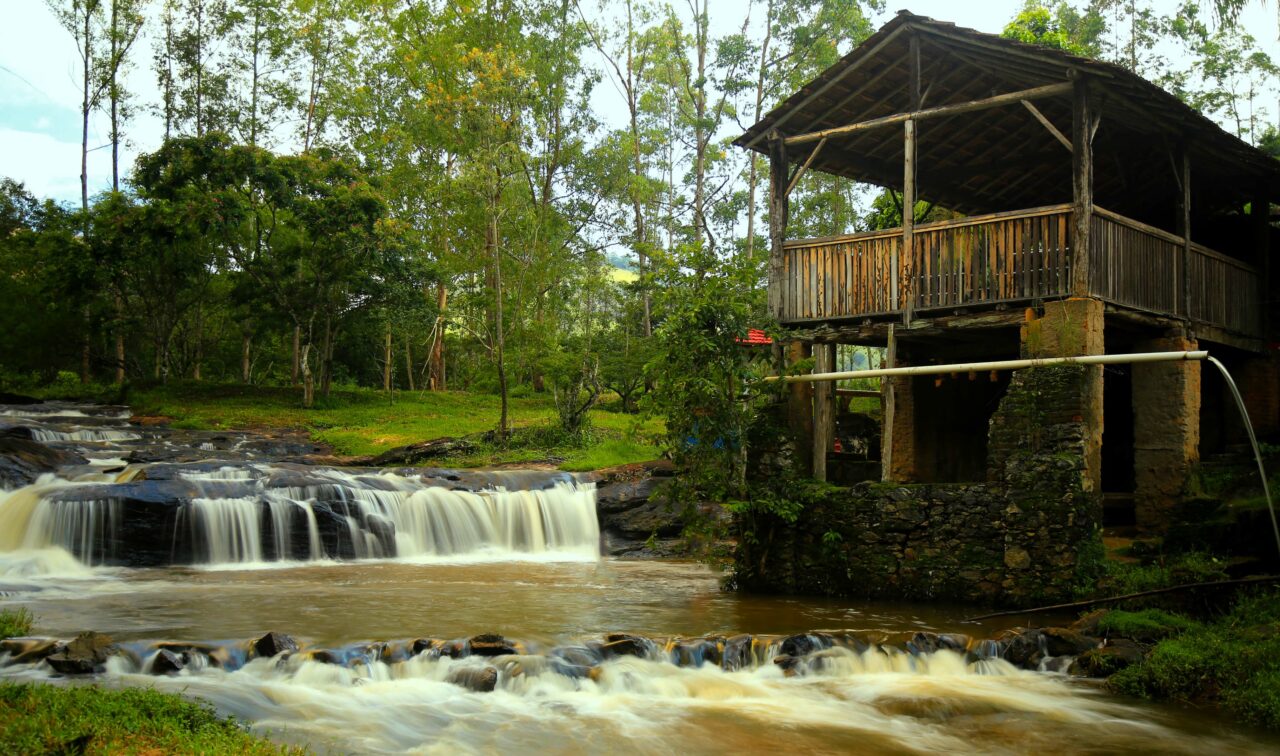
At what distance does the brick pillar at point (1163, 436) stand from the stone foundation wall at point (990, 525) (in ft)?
10.2

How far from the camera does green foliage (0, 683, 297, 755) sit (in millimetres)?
5152

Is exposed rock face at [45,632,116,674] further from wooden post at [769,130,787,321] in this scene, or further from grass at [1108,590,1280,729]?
wooden post at [769,130,787,321]

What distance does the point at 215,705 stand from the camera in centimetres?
720

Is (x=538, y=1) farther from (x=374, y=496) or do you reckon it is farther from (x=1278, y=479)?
(x=1278, y=479)

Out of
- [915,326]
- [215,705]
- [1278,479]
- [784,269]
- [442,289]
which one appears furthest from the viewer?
[442,289]

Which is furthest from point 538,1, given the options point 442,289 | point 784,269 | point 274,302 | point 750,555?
point 750,555

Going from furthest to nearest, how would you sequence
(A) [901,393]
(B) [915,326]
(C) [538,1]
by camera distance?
(C) [538,1], (A) [901,393], (B) [915,326]

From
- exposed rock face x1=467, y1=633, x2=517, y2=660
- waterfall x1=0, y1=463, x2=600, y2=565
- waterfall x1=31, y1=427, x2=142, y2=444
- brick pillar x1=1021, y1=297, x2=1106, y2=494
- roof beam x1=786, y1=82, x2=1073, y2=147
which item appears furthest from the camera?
waterfall x1=31, y1=427, x2=142, y2=444

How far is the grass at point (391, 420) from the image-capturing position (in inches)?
880

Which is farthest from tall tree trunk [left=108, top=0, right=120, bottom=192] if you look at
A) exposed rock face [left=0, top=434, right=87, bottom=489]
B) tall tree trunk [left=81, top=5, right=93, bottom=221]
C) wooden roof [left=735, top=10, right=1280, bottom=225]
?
wooden roof [left=735, top=10, right=1280, bottom=225]

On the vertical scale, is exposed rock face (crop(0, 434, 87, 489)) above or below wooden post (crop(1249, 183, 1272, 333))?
below

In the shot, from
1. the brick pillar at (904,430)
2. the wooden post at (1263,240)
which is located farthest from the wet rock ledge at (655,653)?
the wooden post at (1263,240)

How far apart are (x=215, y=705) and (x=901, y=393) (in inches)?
509

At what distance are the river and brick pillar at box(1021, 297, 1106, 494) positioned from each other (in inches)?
111
